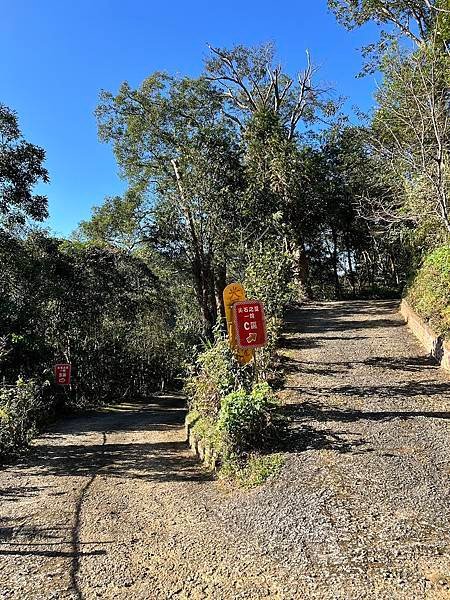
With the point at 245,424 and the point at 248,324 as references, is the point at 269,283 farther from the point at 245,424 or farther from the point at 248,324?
the point at 245,424

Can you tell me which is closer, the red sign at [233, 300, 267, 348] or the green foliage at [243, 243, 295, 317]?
the red sign at [233, 300, 267, 348]

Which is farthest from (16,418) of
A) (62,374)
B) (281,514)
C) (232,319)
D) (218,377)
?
(281,514)

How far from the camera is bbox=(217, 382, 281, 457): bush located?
14.9ft

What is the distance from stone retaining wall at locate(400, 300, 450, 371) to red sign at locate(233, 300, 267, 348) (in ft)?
9.71

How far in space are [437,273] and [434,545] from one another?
267 inches

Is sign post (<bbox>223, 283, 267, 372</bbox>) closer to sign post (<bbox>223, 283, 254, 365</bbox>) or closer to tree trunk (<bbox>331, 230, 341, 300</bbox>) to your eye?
sign post (<bbox>223, 283, 254, 365</bbox>)

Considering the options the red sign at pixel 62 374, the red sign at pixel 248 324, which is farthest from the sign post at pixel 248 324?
the red sign at pixel 62 374

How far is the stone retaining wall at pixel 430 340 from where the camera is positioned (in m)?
6.50

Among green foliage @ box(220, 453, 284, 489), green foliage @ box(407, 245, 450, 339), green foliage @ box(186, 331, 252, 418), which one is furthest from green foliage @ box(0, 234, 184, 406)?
green foliage @ box(407, 245, 450, 339)

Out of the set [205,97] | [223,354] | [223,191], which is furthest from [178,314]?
[223,354]

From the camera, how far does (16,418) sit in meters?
7.45

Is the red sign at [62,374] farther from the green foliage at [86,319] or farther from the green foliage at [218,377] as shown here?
the green foliage at [218,377]

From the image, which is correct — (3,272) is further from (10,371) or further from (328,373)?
(328,373)

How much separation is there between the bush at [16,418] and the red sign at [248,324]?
12.5 feet
